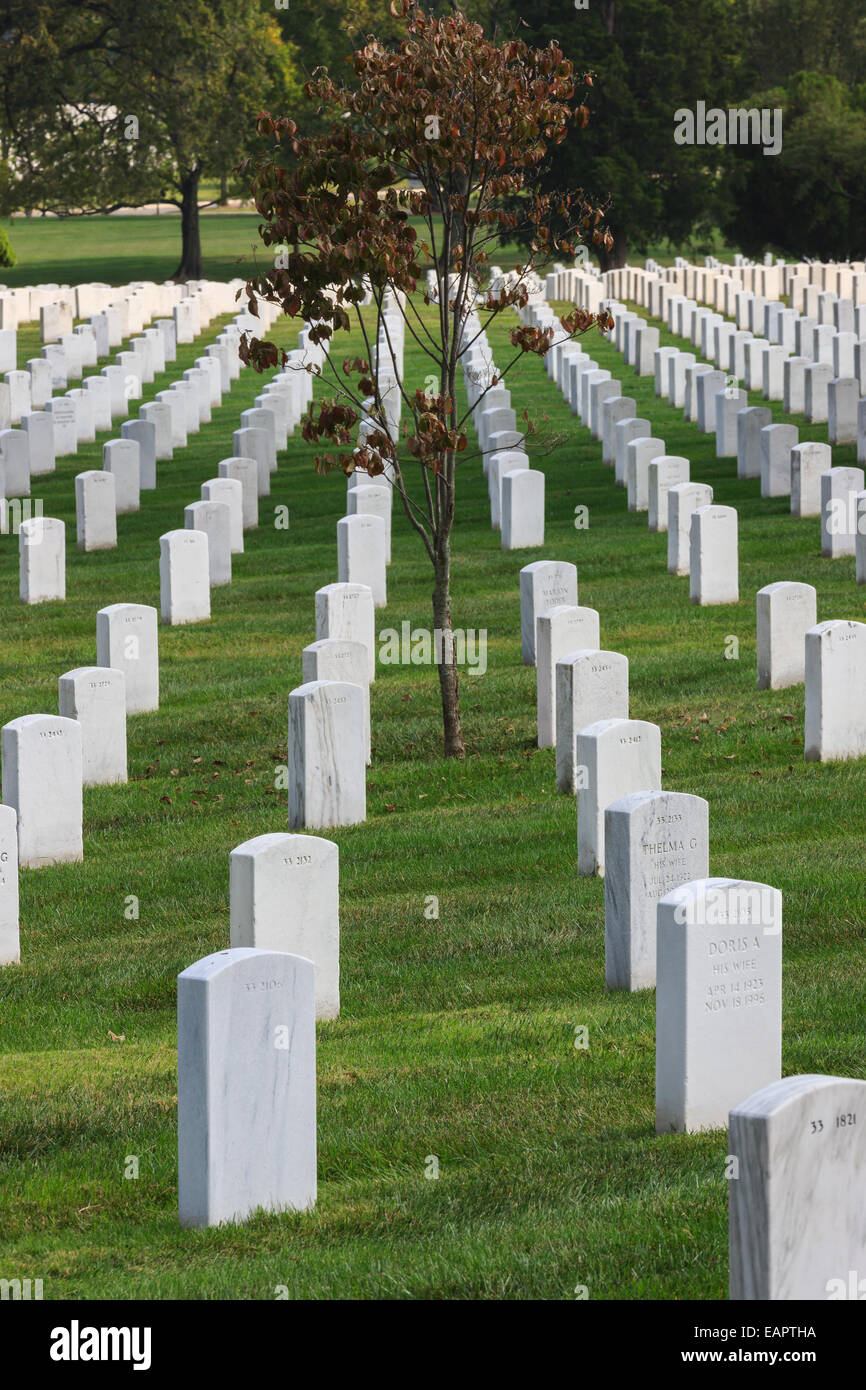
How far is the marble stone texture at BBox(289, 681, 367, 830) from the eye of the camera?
11.3 metres

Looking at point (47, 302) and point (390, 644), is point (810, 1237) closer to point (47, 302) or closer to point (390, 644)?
point (390, 644)

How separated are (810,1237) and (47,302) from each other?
45614 millimetres

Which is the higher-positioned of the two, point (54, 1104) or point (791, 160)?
point (791, 160)

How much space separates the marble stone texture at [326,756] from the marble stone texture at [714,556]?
6.09 metres

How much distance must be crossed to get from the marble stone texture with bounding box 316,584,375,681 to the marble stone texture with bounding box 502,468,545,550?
6.25 m

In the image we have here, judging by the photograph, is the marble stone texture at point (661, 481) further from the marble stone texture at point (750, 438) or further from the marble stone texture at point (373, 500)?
the marble stone texture at point (750, 438)

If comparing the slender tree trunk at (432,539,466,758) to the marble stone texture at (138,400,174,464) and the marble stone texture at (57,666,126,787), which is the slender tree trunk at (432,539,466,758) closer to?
the marble stone texture at (57,666,126,787)

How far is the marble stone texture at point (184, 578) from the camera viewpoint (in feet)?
57.6

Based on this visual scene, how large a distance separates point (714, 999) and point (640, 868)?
1538mm

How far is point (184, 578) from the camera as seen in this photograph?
17.8m

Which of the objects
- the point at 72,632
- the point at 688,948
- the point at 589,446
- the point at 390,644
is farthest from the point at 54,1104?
the point at 589,446

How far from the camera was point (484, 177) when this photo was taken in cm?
1266

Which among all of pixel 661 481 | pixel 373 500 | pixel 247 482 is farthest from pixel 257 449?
pixel 661 481

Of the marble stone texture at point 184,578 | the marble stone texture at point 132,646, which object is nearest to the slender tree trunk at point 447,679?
the marble stone texture at point 132,646
